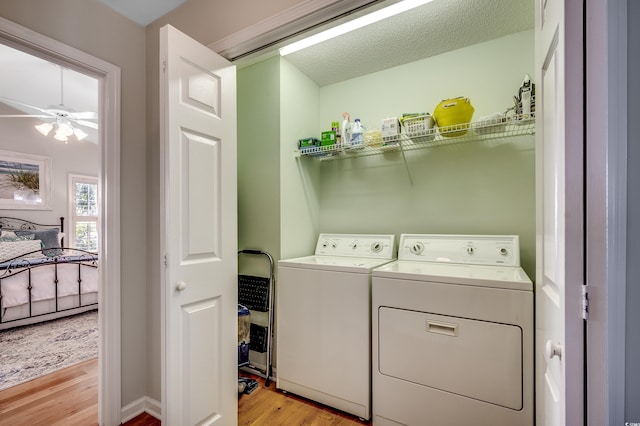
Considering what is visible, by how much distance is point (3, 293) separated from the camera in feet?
10.3

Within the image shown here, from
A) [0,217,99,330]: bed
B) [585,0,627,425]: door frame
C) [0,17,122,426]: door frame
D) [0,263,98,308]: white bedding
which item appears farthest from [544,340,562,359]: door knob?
[0,263,98,308]: white bedding

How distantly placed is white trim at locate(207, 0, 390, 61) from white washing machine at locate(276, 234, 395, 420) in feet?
4.30

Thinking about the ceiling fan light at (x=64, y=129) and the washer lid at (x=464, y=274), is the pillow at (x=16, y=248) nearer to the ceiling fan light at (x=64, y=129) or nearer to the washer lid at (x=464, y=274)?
the ceiling fan light at (x=64, y=129)

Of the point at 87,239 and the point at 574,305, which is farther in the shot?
the point at 87,239

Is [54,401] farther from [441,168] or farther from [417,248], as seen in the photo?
[441,168]

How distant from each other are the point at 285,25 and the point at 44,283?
4.06 m

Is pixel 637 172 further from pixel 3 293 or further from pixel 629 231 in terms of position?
pixel 3 293

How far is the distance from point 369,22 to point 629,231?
1.85m

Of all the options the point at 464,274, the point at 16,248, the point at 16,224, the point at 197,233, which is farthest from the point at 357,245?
the point at 16,224

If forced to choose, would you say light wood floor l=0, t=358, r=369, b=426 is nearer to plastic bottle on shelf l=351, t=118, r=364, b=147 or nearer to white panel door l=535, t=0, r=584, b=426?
white panel door l=535, t=0, r=584, b=426

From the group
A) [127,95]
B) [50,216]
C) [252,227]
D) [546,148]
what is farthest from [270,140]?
[50,216]

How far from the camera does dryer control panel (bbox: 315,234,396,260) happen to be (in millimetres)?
2223

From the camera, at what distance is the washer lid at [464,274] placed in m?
1.39

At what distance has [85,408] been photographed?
187 centimetres
